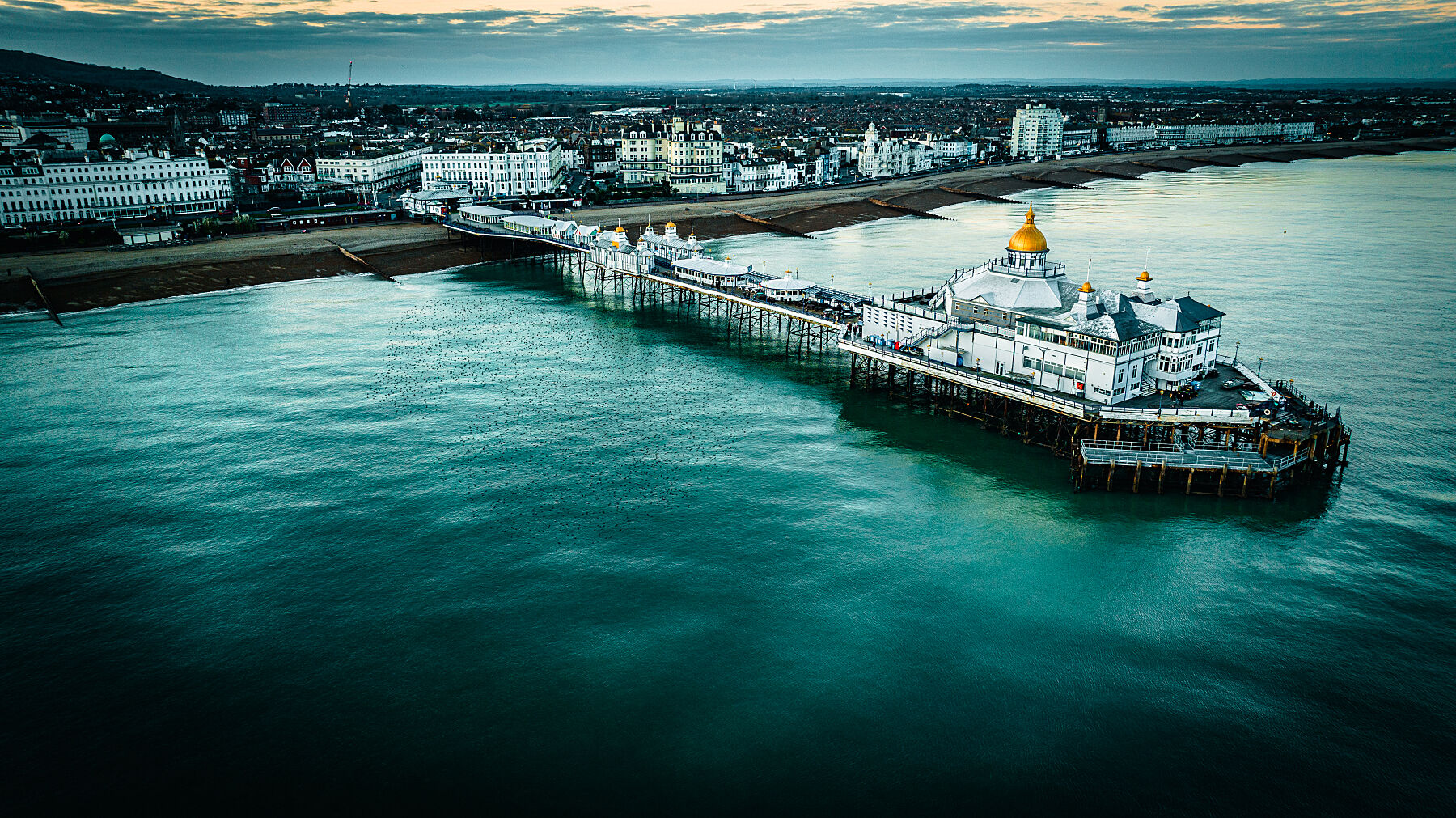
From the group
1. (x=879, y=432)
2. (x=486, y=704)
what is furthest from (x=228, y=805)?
(x=879, y=432)

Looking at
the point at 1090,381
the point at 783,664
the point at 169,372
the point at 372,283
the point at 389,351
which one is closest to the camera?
the point at 783,664

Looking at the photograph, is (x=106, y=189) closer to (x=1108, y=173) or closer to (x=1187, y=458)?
(x=1187, y=458)

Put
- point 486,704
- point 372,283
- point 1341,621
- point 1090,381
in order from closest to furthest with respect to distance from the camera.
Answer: point 486,704
point 1341,621
point 1090,381
point 372,283

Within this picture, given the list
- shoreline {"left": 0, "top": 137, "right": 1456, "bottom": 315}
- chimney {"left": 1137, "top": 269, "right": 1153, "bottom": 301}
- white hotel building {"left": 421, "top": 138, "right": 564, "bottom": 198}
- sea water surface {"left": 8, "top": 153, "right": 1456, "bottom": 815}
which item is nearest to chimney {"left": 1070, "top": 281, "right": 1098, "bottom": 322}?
chimney {"left": 1137, "top": 269, "right": 1153, "bottom": 301}

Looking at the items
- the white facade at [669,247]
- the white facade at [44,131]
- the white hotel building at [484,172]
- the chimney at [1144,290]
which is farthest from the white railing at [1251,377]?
the white facade at [44,131]

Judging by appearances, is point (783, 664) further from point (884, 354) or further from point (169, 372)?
point (169, 372)

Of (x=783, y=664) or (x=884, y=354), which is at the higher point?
(x=884, y=354)

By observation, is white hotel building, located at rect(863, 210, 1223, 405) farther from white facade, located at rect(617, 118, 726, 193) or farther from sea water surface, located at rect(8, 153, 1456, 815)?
white facade, located at rect(617, 118, 726, 193)
